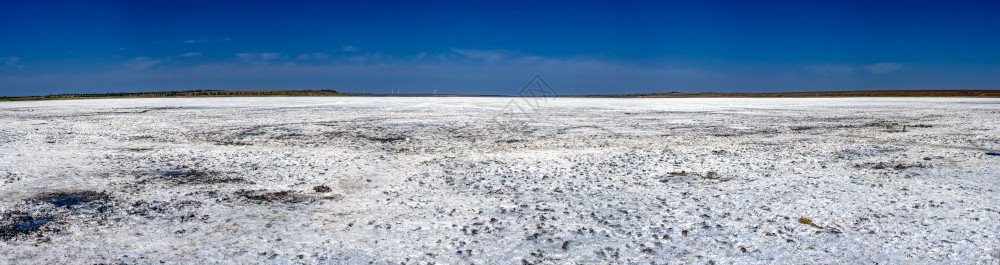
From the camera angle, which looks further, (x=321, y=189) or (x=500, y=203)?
(x=321, y=189)

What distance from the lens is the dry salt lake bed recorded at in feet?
10.4

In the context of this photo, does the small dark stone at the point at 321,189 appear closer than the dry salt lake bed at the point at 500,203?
No

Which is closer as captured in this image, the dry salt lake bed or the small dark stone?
the dry salt lake bed

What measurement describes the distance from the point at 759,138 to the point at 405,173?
215 inches

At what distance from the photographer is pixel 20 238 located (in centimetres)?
337

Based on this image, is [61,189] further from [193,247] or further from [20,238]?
[193,247]

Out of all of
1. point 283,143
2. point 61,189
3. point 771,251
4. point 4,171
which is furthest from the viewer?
point 283,143

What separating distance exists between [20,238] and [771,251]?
361 cm

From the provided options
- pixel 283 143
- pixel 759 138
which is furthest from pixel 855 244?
pixel 283 143

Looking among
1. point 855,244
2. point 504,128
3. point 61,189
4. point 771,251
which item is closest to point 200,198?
point 61,189

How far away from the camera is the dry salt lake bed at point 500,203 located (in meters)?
3.18

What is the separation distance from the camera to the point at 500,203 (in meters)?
4.33

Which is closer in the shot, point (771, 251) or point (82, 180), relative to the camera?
point (771, 251)

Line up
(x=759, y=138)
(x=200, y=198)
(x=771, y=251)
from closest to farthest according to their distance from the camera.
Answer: (x=771, y=251) < (x=200, y=198) < (x=759, y=138)
